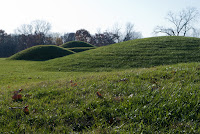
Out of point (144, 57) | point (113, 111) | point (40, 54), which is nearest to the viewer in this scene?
point (113, 111)

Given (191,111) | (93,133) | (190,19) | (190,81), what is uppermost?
(190,19)

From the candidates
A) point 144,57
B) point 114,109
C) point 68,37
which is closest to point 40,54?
point 144,57

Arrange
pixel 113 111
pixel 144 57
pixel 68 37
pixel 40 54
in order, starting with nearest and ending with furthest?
pixel 113 111, pixel 144 57, pixel 40 54, pixel 68 37

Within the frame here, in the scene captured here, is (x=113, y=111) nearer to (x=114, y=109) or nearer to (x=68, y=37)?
(x=114, y=109)

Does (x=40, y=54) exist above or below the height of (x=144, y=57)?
above

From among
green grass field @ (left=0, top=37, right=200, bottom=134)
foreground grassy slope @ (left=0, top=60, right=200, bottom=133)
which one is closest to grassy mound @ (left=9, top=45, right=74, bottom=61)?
green grass field @ (left=0, top=37, right=200, bottom=134)

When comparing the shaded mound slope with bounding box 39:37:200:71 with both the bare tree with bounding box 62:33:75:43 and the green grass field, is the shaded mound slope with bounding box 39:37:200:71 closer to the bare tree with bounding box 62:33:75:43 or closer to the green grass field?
the green grass field

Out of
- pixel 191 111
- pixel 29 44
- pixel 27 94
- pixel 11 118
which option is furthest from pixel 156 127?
pixel 29 44

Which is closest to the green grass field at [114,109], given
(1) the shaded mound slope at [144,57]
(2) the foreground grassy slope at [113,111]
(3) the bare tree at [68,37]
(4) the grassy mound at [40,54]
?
(2) the foreground grassy slope at [113,111]

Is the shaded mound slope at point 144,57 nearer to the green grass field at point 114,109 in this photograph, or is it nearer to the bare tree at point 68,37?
the green grass field at point 114,109

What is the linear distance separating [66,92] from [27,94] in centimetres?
150

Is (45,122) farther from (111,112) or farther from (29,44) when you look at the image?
(29,44)

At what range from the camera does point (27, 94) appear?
18.5ft

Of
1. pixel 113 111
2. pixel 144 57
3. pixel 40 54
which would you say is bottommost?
pixel 113 111
